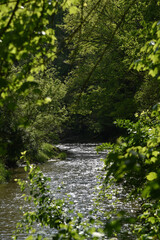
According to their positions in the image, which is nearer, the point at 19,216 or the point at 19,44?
the point at 19,44

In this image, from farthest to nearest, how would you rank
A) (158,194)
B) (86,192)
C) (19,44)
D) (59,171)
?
(59,171) < (86,192) < (19,44) < (158,194)

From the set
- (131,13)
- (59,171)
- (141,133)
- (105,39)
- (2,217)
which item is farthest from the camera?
(105,39)

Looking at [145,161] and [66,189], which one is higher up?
[145,161]

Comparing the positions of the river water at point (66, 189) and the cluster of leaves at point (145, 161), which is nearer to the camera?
the cluster of leaves at point (145, 161)

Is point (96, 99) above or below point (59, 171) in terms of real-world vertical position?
above

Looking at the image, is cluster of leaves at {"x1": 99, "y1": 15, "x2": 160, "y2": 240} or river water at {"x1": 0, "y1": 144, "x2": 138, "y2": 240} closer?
cluster of leaves at {"x1": 99, "y1": 15, "x2": 160, "y2": 240}

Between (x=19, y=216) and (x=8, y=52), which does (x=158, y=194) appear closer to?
(x=8, y=52)

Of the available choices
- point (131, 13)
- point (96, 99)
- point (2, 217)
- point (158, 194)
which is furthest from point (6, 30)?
point (96, 99)

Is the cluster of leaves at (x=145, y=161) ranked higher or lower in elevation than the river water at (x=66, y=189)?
higher

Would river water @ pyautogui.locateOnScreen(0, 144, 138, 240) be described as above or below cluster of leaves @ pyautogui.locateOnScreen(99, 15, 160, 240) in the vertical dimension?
below

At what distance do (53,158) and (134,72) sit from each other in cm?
827

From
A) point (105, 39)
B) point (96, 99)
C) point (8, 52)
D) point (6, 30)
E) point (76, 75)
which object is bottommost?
point (8, 52)

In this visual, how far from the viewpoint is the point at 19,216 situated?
31.2ft

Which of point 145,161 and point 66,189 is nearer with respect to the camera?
point 145,161
